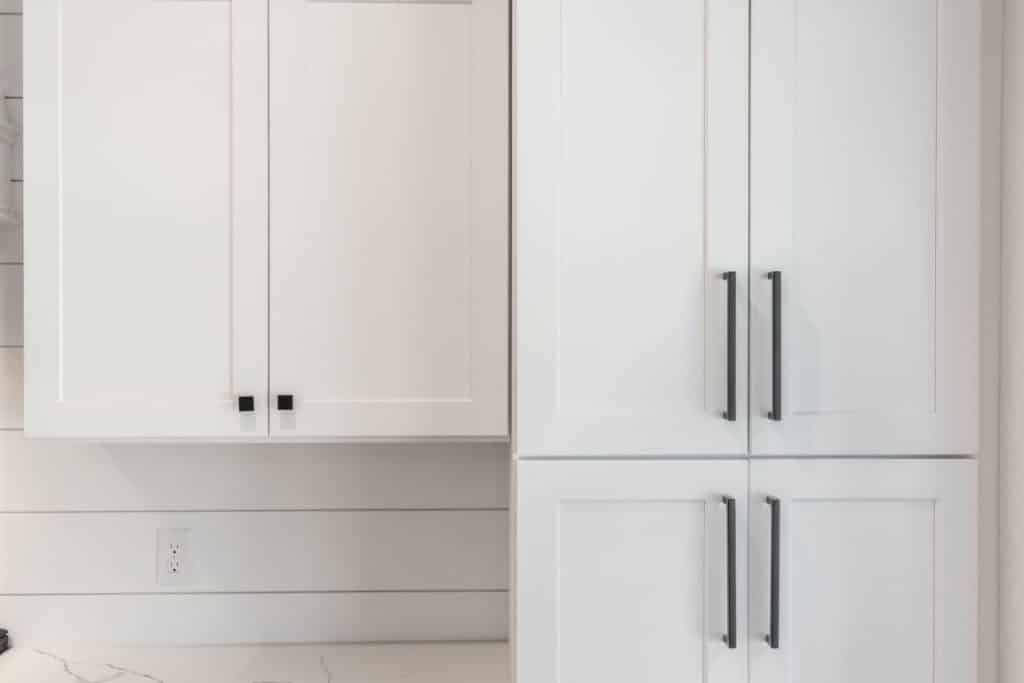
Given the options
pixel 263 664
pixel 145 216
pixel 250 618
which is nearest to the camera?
pixel 145 216

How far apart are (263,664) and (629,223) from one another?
1.09m

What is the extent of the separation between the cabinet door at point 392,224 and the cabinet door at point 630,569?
0.84 feet

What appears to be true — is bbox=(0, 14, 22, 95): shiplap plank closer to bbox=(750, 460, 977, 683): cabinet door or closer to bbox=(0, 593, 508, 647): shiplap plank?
bbox=(0, 593, 508, 647): shiplap plank

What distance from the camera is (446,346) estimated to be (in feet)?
4.36

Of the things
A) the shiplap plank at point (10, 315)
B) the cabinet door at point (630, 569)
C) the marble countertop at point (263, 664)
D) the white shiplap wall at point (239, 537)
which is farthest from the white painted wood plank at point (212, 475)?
the cabinet door at point (630, 569)

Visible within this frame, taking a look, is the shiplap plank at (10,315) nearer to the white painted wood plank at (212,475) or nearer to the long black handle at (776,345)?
the white painted wood plank at (212,475)

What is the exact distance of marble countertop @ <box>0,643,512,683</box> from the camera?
1446mm

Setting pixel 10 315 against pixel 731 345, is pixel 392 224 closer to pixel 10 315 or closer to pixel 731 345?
pixel 731 345

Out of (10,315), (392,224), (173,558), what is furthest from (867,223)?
(10,315)

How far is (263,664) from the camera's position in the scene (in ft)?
4.94

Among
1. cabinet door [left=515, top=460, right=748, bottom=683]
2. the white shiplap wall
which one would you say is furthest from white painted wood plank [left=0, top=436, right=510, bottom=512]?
cabinet door [left=515, top=460, right=748, bottom=683]

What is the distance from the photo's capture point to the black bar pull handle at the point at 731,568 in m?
1.10

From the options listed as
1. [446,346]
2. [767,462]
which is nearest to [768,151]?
[767,462]

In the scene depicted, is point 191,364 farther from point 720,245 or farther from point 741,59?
point 741,59
